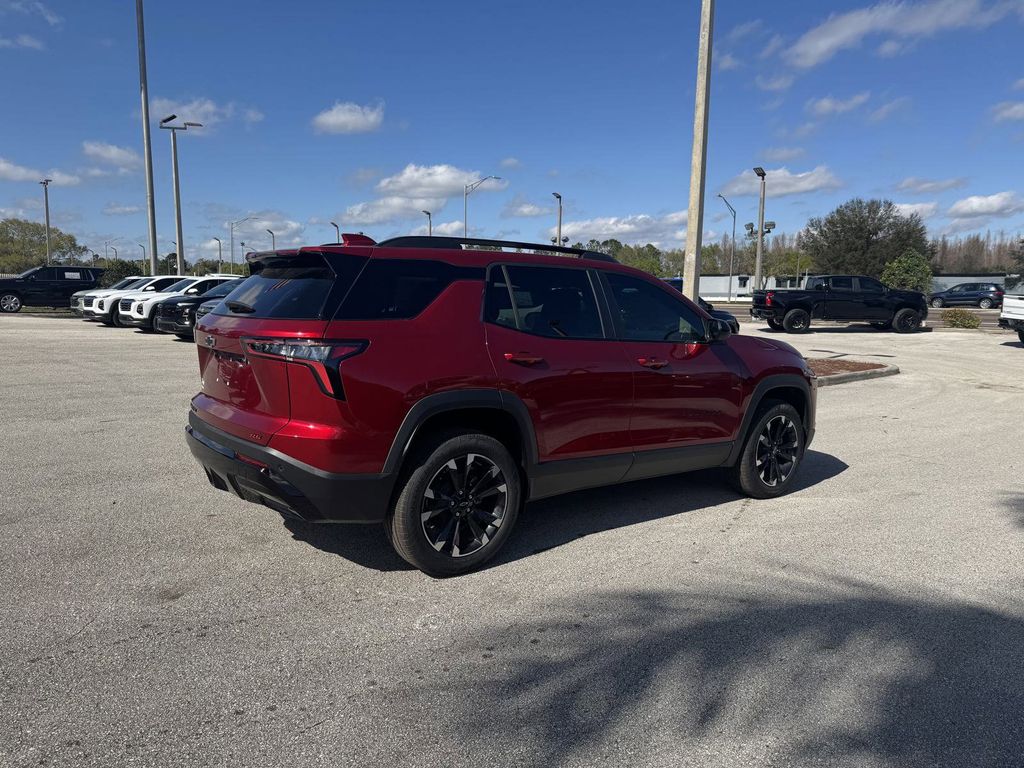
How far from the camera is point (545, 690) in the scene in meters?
2.88

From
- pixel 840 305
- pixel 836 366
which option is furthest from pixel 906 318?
pixel 836 366

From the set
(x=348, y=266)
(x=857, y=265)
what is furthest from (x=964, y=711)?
(x=857, y=265)

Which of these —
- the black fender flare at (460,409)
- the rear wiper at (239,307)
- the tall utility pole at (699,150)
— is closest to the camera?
the black fender flare at (460,409)

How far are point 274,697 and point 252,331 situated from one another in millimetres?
1788

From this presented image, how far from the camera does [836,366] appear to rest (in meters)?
13.5

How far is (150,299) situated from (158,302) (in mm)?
496

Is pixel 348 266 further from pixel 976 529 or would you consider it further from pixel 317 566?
pixel 976 529

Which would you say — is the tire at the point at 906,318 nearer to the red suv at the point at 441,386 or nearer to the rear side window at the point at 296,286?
the red suv at the point at 441,386

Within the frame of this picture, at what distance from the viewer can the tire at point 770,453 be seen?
17.7 feet

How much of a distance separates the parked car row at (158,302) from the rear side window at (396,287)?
13.5 metres

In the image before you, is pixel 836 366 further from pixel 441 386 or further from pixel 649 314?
pixel 441 386

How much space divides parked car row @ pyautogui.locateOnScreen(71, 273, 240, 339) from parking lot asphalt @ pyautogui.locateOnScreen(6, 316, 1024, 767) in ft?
37.2

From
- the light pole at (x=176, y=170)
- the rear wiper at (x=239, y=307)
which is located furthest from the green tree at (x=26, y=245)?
the rear wiper at (x=239, y=307)

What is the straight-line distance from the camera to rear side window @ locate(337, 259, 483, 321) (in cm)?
363
